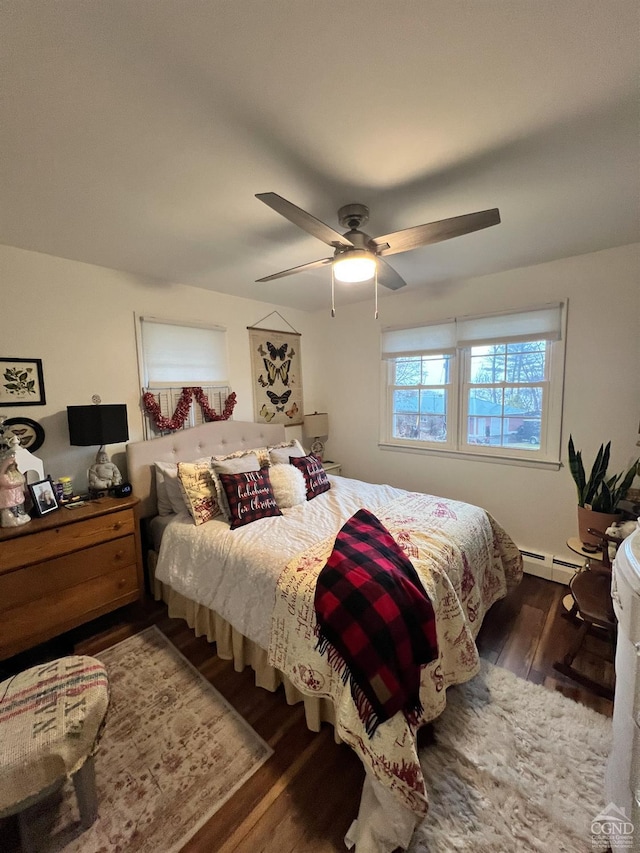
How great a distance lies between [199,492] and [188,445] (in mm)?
691

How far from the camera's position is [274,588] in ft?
5.40

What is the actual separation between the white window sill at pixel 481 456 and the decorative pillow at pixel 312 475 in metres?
1.07

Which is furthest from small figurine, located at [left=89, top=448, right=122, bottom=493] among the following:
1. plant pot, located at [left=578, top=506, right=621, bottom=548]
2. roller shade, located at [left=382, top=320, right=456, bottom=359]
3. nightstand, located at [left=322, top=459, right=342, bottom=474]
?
plant pot, located at [left=578, top=506, right=621, bottom=548]

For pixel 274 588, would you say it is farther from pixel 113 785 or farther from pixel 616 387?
pixel 616 387

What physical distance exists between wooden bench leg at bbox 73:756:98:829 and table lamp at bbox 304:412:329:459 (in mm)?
3072

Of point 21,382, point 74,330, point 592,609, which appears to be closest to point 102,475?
point 21,382

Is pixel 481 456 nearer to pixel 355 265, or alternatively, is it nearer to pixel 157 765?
pixel 355 265

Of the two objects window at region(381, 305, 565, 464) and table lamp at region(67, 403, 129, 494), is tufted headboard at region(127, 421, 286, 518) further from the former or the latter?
window at region(381, 305, 565, 464)

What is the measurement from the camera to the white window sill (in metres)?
2.76

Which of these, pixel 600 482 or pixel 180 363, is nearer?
pixel 600 482

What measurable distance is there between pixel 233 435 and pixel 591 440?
3.02 m

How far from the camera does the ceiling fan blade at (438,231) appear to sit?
4.50 ft

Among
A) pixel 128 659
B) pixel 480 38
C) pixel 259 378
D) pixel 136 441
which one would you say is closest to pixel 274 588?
pixel 128 659

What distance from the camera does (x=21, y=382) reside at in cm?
217
